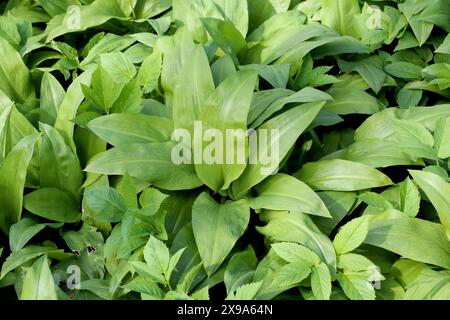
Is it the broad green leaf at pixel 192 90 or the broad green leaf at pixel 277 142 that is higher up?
the broad green leaf at pixel 192 90

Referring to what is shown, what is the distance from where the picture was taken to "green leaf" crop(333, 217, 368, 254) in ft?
5.62

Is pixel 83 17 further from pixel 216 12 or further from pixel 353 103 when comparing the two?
pixel 353 103

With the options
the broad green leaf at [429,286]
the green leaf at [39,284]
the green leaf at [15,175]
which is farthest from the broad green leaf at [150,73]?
the broad green leaf at [429,286]

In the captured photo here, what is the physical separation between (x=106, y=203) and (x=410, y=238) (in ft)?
3.00

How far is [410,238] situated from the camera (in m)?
1.79

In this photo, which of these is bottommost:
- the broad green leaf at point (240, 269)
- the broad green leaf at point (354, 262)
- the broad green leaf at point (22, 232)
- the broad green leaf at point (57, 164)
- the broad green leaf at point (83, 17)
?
the broad green leaf at point (240, 269)

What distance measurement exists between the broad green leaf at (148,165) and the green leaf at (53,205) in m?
0.17

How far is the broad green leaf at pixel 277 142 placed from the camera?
1929 millimetres

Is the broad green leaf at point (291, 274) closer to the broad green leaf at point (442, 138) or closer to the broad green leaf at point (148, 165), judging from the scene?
the broad green leaf at point (148, 165)

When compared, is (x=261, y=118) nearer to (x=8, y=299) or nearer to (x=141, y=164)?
(x=141, y=164)

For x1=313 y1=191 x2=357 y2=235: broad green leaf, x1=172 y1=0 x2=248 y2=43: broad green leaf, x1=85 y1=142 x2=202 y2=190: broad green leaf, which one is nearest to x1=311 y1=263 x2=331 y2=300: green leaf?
x1=313 y1=191 x2=357 y2=235: broad green leaf

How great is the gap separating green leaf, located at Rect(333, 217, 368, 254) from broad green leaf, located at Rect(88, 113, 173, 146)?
2.23ft

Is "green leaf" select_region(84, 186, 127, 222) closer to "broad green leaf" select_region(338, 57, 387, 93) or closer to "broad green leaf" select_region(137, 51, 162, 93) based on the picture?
"broad green leaf" select_region(137, 51, 162, 93)

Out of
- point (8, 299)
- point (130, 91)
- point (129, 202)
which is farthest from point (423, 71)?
point (8, 299)
